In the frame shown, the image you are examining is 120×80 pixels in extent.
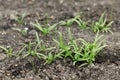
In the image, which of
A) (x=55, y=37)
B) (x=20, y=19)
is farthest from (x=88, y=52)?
(x=20, y=19)

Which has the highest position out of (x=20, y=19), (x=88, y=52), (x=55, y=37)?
(x=20, y=19)

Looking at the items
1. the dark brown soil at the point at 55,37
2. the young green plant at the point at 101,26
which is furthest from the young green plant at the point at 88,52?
the young green plant at the point at 101,26

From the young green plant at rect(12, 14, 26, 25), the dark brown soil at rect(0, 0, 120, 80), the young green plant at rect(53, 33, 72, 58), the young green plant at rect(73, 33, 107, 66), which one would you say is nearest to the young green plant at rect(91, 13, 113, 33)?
the dark brown soil at rect(0, 0, 120, 80)

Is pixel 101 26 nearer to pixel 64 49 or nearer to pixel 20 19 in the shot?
pixel 64 49

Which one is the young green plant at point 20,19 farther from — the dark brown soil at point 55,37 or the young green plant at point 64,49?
the young green plant at point 64,49

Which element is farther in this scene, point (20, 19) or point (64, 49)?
point (20, 19)

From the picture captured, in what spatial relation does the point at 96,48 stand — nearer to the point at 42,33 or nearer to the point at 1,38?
the point at 42,33

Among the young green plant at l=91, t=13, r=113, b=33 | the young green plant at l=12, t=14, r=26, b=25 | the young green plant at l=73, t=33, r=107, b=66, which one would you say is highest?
the young green plant at l=12, t=14, r=26, b=25

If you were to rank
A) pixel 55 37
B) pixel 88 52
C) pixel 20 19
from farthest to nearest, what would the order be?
pixel 20 19, pixel 55 37, pixel 88 52

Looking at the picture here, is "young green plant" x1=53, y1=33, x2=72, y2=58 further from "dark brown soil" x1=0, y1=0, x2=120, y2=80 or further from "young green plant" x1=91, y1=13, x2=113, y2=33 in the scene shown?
"young green plant" x1=91, y1=13, x2=113, y2=33
